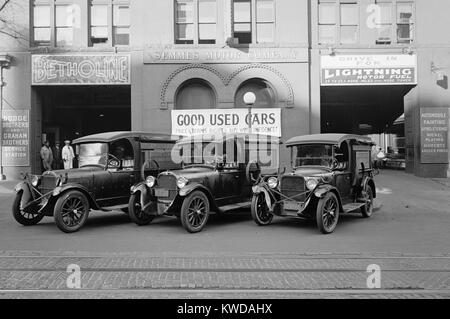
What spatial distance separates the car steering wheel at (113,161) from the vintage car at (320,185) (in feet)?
11.1

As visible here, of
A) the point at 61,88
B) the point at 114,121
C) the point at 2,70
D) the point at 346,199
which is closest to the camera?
the point at 346,199

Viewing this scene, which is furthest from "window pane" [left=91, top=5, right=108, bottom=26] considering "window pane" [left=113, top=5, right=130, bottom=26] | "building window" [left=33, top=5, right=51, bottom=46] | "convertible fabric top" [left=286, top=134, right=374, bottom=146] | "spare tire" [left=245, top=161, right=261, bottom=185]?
"convertible fabric top" [left=286, top=134, right=374, bottom=146]

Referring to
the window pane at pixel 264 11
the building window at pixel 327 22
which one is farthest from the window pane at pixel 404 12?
the window pane at pixel 264 11

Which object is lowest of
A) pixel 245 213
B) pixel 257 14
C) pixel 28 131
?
pixel 245 213

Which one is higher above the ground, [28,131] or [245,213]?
[28,131]

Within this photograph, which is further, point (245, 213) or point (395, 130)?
point (395, 130)

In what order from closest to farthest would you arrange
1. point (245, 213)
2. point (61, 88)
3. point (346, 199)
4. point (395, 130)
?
point (346, 199) < point (245, 213) < point (61, 88) < point (395, 130)

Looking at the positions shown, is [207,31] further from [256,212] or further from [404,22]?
[256,212]

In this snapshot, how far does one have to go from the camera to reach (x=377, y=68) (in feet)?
67.4

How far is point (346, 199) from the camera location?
10.9 m

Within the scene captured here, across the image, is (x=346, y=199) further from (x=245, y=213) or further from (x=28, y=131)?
(x=28, y=131)

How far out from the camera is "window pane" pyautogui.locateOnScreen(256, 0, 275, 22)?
69.2 feet

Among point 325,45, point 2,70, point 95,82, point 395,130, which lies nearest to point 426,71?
point 325,45

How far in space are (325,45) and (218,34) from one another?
4810 millimetres
